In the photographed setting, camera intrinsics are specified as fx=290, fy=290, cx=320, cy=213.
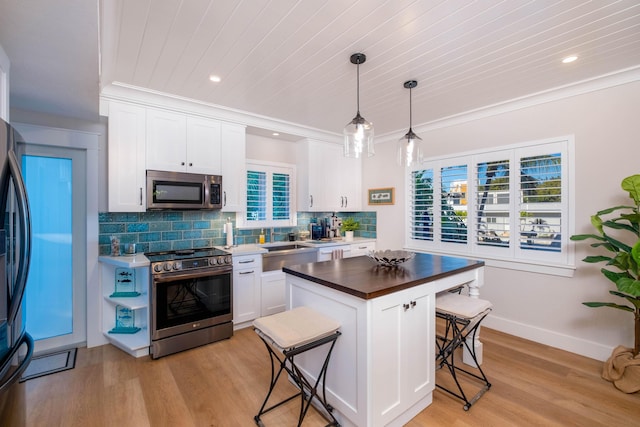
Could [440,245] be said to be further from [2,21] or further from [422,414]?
[2,21]

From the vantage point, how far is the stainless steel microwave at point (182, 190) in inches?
120

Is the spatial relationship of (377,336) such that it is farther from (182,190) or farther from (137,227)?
(137,227)

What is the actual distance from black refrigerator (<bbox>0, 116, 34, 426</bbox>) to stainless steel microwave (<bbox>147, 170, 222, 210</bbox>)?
172 cm

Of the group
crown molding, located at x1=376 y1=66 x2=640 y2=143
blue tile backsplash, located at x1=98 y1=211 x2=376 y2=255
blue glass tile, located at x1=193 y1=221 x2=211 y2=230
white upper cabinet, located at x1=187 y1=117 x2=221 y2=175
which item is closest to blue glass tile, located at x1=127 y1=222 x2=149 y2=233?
blue tile backsplash, located at x1=98 y1=211 x2=376 y2=255

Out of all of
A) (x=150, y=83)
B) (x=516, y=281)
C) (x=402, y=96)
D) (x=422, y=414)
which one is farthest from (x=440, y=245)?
(x=150, y=83)

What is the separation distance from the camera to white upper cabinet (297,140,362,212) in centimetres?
440

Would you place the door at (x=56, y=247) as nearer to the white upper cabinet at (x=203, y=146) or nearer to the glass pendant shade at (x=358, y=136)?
the white upper cabinet at (x=203, y=146)

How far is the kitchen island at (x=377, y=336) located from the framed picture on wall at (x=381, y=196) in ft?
7.86

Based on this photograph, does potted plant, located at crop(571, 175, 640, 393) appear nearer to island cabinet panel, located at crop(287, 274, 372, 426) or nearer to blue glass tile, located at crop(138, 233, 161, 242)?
island cabinet panel, located at crop(287, 274, 372, 426)

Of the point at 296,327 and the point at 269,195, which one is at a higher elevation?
the point at 269,195

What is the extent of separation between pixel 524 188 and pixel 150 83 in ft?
13.1

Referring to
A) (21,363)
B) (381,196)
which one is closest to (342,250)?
→ (381,196)

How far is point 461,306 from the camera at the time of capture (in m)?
2.15

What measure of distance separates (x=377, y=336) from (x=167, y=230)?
9.06ft
